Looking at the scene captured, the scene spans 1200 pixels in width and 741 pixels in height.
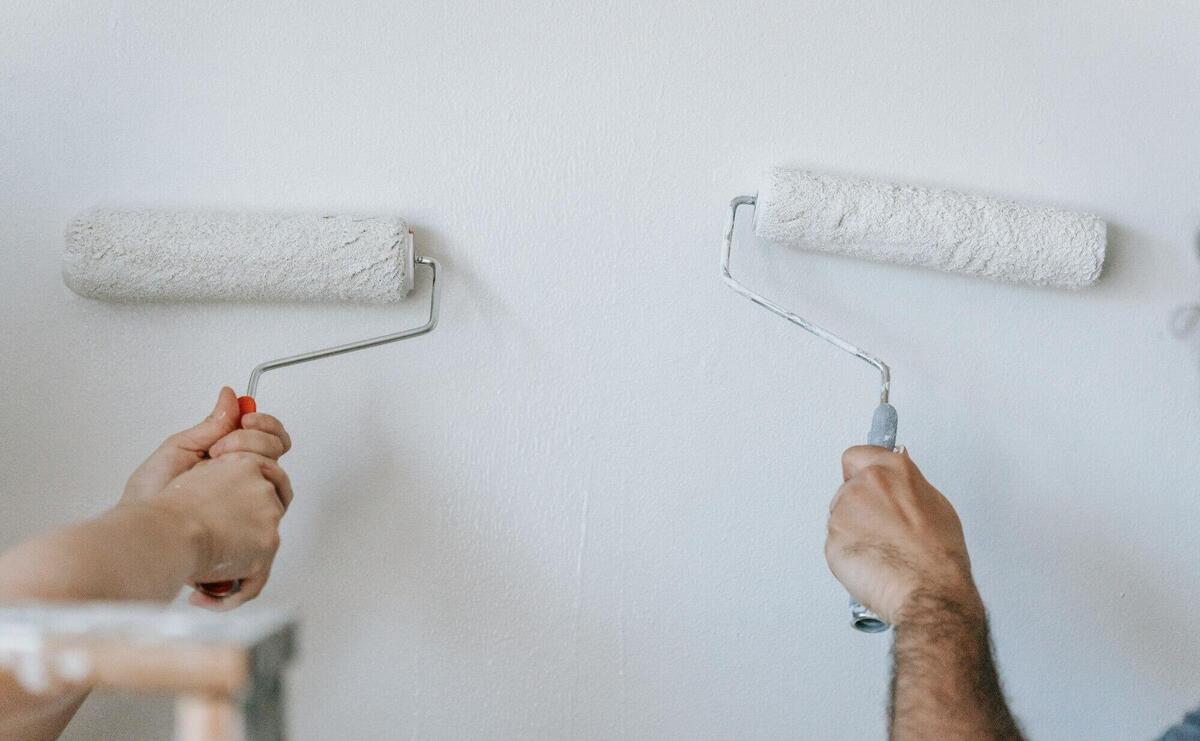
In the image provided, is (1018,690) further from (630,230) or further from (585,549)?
(630,230)

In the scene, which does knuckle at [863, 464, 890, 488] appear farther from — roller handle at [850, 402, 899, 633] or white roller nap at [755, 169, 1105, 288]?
white roller nap at [755, 169, 1105, 288]

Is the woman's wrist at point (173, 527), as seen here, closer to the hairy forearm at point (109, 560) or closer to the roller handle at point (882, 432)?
the hairy forearm at point (109, 560)

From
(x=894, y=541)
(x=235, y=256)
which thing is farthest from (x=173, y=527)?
(x=894, y=541)

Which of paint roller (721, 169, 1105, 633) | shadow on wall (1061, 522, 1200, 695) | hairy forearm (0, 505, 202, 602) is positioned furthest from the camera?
shadow on wall (1061, 522, 1200, 695)

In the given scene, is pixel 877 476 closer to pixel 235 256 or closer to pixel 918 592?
pixel 918 592

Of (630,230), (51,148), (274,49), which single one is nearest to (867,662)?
(630,230)

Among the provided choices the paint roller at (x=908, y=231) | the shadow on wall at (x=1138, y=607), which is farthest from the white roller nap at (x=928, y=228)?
the shadow on wall at (x=1138, y=607)

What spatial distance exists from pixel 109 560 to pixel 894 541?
62cm

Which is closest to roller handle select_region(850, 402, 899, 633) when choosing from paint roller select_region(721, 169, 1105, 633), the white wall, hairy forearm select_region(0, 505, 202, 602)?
paint roller select_region(721, 169, 1105, 633)

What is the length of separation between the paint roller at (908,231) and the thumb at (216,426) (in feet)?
1.59

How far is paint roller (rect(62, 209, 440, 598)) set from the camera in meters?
0.96

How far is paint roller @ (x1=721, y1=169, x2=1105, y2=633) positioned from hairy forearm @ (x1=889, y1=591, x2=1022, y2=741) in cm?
13

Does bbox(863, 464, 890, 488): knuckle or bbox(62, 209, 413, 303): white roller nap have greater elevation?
bbox(62, 209, 413, 303): white roller nap

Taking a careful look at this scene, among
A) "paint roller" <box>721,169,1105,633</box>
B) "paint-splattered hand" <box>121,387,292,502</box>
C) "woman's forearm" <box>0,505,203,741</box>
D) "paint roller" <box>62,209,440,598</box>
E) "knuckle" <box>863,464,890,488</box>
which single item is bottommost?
"woman's forearm" <box>0,505,203,741</box>
